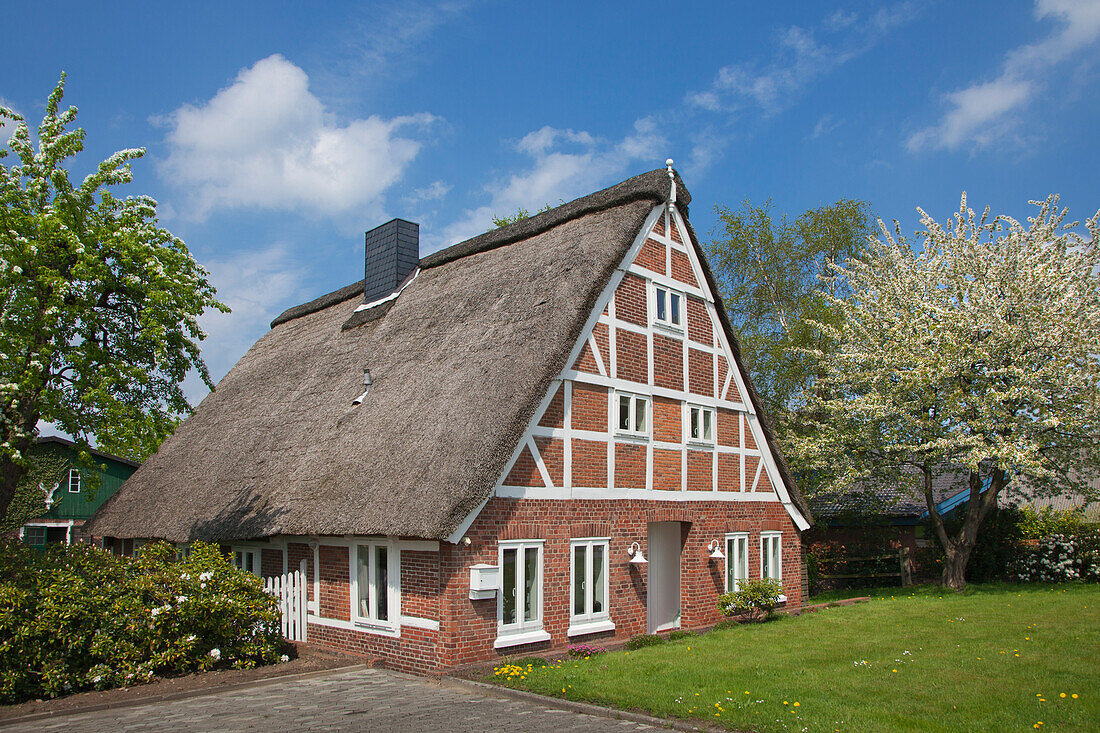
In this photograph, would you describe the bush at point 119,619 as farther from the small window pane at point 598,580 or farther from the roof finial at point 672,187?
the roof finial at point 672,187

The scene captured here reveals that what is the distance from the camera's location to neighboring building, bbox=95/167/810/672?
1179 centimetres

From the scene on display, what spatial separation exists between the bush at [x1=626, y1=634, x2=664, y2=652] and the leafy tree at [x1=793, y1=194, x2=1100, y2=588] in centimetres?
975

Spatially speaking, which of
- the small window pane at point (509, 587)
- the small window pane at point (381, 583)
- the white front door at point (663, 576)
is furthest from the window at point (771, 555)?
the small window pane at point (381, 583)

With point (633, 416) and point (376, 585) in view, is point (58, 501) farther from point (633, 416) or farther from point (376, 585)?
point (633, 416)

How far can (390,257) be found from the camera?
20484 mm

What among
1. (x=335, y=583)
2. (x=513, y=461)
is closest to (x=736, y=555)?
(x=513, y=461)

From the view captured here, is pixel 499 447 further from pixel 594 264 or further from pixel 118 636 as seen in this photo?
pixel 118 636

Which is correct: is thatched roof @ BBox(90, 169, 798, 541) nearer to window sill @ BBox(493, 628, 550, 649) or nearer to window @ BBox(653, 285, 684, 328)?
window @ BBox(653, 285, 684, 328)

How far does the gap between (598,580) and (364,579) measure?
12.9 feet

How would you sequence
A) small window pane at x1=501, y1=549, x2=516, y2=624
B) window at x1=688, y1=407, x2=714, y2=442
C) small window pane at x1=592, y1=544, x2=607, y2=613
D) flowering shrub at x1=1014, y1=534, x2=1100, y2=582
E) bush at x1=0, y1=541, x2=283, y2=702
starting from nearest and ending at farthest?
bush at x1=0, y1=541, x2=283, y2=702, small window pane at x1=501, y1=549, x2=516, y2=624, small window pane at x1=592, y1=544, x2=607, y2=613, window at x1=688, y1=407, x2=714, y2=442, flowering shrub at x1=1014, y1=534, x2=1100, y2=582

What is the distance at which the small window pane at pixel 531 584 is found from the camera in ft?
40.8

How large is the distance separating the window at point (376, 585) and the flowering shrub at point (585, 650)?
2818 mm

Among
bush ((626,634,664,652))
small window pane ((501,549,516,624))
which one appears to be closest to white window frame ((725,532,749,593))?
bush ((626,634,664,652))

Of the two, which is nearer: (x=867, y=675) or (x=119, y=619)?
(x=867, y=675)
